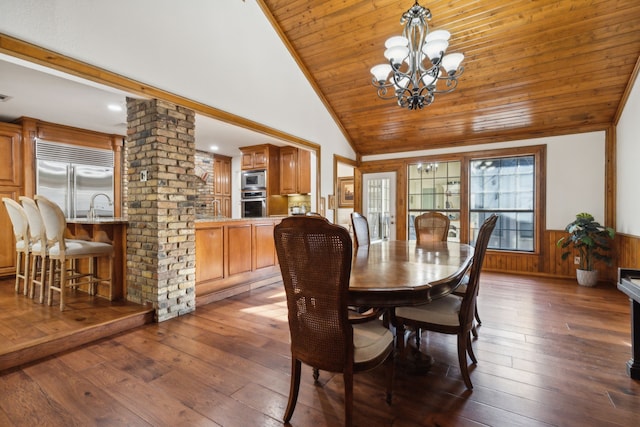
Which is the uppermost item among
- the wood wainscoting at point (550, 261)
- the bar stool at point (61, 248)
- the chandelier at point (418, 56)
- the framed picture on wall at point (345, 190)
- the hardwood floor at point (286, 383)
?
the chandelier at point (418, 56)

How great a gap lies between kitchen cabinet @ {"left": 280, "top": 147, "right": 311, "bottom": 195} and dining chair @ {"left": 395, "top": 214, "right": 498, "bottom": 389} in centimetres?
421

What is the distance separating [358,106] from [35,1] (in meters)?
4.15

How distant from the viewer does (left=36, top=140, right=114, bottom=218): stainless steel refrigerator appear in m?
4.45

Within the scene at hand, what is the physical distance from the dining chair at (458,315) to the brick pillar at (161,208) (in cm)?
227

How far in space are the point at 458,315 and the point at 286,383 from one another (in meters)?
1.17

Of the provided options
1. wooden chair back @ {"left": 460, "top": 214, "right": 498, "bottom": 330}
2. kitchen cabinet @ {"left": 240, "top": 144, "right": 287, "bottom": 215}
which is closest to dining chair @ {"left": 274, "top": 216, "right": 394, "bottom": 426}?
wooden chair back @ {"left": 460, "top": 214, "right": 498, "bottom": 330}

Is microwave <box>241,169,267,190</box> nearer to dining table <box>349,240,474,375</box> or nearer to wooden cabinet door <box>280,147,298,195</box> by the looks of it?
wooden cabinet door <box>280,147,298,195</box>

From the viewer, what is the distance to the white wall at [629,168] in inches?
137

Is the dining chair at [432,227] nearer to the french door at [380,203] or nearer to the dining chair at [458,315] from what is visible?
the dining chair at [458,315]

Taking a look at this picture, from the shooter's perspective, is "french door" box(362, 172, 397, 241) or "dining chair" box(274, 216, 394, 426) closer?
"dining chair" box(274, 216, 394, 426)

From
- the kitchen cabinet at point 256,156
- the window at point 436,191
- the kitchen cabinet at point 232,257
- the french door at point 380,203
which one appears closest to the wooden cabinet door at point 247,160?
the kitchen cabinet at point 256,156

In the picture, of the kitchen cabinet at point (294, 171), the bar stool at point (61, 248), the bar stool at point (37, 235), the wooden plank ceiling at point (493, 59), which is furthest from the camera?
the kitchen cabinet at point (294, 171)

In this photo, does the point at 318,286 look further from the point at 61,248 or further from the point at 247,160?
the point at 247,160

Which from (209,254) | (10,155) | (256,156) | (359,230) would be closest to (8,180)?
(10,155)
